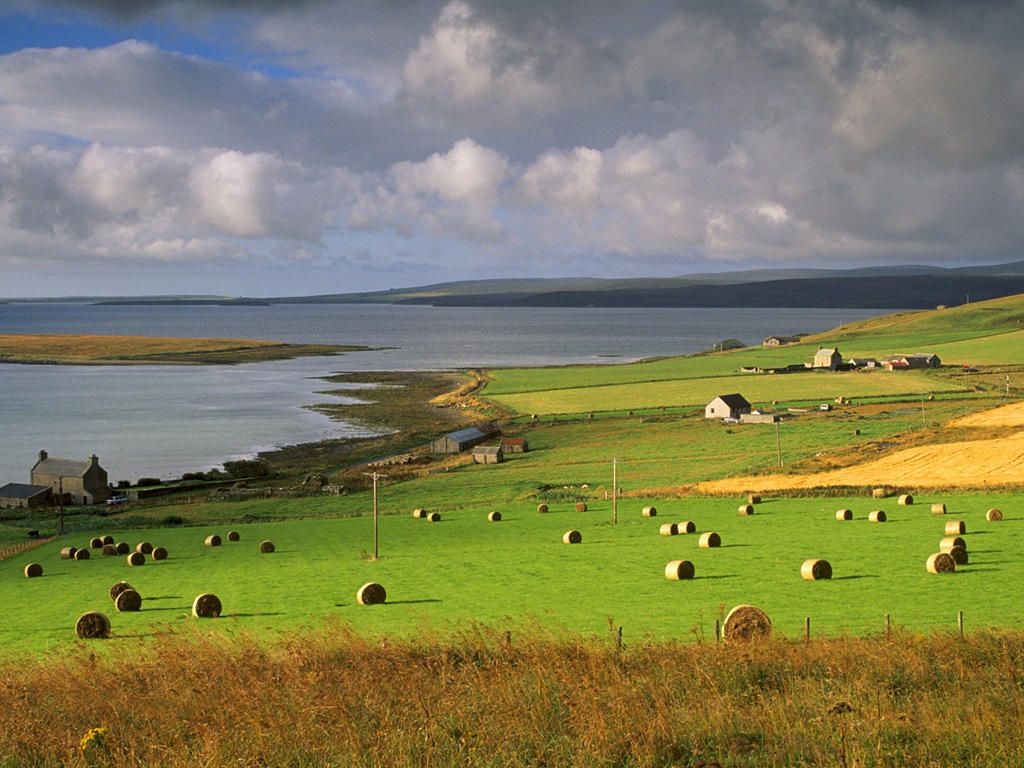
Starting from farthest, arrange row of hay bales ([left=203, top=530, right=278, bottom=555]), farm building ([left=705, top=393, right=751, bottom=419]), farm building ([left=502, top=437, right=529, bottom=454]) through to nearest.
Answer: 1. farm building ([left=705, top=393, right=751, bottom=419])
2. farm building ([left=502, top=437, right=529, bottom=454])
3. row of hay bales ([left=203, top=530, right=278, bottom=555])

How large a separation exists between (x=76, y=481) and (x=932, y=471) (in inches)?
2010

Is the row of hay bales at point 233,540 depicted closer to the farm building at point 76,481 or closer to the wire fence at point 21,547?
the wire fence at point 21,547

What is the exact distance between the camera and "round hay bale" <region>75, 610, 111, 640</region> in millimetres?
21000

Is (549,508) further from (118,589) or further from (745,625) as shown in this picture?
(745,625)

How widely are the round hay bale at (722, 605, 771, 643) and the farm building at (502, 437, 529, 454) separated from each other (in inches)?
2153

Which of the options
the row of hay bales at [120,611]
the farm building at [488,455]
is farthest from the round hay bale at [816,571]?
the farm building at [488,455]

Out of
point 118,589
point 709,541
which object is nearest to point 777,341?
point 709,541

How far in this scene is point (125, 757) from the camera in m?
11.6

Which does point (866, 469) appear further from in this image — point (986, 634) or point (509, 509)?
point (986, 634)

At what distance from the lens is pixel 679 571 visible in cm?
2438

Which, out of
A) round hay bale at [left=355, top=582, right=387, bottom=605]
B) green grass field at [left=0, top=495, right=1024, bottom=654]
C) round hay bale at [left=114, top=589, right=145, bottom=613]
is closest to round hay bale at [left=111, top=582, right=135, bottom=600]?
round hay bale at [left=114, top=589, right=145, bottom=613]

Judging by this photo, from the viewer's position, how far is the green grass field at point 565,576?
66.6 feet

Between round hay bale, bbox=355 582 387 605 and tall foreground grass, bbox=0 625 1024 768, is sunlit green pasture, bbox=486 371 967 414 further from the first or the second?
tall foreground grass, bbox=0 625 1024 768

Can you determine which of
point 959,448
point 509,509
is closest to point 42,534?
Result: point 509,509
